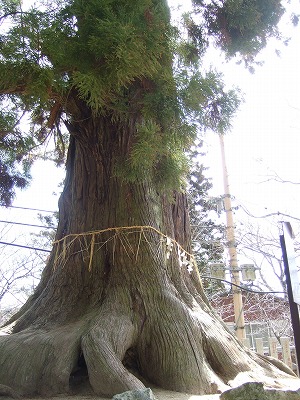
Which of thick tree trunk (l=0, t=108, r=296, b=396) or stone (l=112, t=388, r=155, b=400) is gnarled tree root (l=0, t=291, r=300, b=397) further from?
stone (l=112, t=388, r=155, b=400)

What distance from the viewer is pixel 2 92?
249cm

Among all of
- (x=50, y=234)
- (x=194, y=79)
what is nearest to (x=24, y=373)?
(x=194, y=79)

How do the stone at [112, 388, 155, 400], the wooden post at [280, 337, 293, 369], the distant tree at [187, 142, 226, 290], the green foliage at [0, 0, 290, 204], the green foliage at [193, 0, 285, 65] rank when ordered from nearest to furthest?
the stone at [112, 388, 155, 400] < the green foliage at [0, 0, 290, 204] < the green foliage at [193, 0, 285, 65] < the wooden post at [280, 337, 293, 369] < the distant tree at [187, 142, 226, 290]

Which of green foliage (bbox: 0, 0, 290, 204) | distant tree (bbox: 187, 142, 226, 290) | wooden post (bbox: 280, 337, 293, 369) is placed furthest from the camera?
distant tree (bbox: 187, 142, 226, 290)

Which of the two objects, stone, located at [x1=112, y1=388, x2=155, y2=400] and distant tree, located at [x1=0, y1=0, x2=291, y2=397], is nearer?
stone, located at [x1=112, y1=388, x2=155, y2=400]

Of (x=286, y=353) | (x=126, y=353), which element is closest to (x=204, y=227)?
(x=286, y=353)

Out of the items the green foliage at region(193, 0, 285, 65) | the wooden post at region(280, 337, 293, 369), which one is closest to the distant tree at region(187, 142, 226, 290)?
the wooden post at region(280, 337, 293, 369)

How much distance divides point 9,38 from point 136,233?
5.07 feet

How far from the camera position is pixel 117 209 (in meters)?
3.15

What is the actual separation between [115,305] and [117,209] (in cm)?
75

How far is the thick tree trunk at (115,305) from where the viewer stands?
2471mm

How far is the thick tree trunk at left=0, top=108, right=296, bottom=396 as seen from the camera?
247 cm

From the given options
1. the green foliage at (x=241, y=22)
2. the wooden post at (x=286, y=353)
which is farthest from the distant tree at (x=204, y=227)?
the green foliage at (x=241, y=22)

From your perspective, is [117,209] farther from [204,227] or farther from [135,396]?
[204,227]
